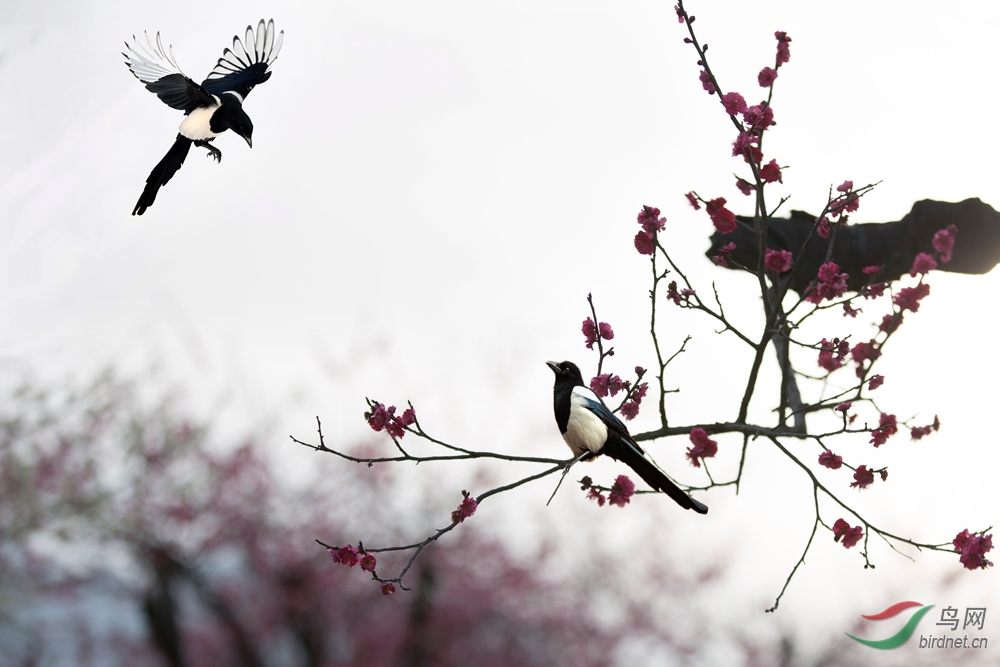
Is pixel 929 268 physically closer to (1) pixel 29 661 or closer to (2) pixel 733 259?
(2) pixel 733 259

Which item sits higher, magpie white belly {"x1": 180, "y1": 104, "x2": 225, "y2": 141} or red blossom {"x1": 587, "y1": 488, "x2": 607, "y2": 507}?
magpie white belly {"x1": 180, "y1": 104, "x2": 225, "y2": 141}

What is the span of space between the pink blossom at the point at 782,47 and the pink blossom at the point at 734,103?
0.58ft

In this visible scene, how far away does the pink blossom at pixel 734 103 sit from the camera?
91.9 inches

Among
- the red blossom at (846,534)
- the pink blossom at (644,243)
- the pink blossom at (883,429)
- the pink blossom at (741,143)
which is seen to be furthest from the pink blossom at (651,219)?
the red blossom at (846,534)

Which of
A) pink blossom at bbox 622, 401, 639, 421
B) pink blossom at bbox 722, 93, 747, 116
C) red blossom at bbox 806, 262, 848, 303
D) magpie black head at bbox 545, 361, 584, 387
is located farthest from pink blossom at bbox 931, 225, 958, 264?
magpie black head at bbox 545, 361, 584, 387

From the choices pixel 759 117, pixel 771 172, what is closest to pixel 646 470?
pixel 771 172

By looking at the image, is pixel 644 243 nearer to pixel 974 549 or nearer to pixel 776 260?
pixel 776 260

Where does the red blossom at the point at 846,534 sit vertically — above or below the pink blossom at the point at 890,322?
below

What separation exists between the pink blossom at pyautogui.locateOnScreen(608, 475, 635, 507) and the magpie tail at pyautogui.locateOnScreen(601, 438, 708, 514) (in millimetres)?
55

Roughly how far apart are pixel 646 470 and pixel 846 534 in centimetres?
78

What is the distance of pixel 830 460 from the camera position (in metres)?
2.38

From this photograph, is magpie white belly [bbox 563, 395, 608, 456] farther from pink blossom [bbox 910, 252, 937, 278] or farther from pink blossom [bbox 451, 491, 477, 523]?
pink blossom [bbox 910, 252, 937, 278]

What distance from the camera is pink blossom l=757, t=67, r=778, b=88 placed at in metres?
2.37

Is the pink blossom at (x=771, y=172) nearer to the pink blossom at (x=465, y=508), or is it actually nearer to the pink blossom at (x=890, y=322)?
the pink blossom at (x=890, y=322)
